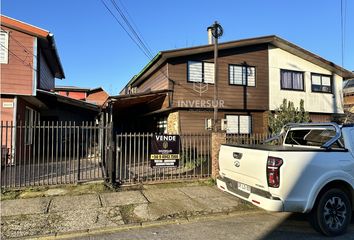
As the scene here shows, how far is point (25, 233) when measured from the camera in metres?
5.76

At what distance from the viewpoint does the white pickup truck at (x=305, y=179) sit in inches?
203

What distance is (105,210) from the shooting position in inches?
277

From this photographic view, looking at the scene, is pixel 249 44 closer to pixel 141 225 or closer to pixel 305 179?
pixel 305 179

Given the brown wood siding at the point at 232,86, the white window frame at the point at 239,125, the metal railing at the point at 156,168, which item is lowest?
the metal railing at the point at 156,168

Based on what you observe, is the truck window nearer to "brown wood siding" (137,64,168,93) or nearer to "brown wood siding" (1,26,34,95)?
"brown wood siding" (137,64,168,93)

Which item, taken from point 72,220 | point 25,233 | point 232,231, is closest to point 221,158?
point 232,231

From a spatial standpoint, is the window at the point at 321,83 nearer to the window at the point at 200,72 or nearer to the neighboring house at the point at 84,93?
the window at the point at 200,72

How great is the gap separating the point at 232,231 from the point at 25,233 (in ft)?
12.2

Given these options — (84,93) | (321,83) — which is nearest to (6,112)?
(321,83)

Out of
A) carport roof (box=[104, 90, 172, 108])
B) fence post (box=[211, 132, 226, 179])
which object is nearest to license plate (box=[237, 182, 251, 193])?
fence post (box=[211, 132, 226, 179])

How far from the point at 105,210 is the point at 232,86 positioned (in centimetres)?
1100

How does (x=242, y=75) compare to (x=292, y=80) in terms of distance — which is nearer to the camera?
(x=242, y=75)

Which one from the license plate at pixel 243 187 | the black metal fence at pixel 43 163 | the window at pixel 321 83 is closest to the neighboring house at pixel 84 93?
the black metal fence at pixel 43 163

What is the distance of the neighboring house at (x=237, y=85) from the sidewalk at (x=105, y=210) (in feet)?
18.6
